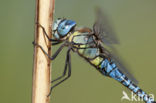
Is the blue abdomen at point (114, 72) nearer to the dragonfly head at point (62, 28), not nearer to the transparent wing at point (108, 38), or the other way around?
the transparent wing at point (108, 38)

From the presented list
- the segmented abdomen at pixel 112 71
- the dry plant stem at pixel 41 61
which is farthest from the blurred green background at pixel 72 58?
the dry plant stem at pixel 41 61

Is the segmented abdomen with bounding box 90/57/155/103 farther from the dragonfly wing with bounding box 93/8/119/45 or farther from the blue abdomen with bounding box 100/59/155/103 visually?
the dragonfly wing with bounding box 93/8/119/45

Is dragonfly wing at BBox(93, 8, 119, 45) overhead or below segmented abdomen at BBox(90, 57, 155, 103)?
overhead

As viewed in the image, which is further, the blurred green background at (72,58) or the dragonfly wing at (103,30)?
the blurred green background at (72,58)

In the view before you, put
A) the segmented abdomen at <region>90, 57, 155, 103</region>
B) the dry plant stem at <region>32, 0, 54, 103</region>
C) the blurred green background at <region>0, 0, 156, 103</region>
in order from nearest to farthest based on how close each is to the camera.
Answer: the dry plant stem at <region>32, 0, 54, 103</region> < the segmented abdomen at <region>90, 57, 155, 103</region> < the blurred green background at <region>0, 0, 156, 103</region>

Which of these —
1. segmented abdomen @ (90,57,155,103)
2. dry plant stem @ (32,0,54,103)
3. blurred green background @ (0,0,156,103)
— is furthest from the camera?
blurred green background @ (0,0,156,103)

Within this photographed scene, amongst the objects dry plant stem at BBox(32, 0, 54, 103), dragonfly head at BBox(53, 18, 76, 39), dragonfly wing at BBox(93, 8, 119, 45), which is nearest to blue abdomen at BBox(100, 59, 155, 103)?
dragonfly wing at BBox(93, 8, 119, 45)

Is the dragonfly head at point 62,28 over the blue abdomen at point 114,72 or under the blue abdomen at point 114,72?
over

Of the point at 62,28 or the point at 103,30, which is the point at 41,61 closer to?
the point at 62,28
